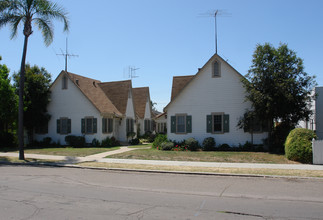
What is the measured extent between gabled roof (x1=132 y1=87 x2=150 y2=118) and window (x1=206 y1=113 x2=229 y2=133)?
13391mm

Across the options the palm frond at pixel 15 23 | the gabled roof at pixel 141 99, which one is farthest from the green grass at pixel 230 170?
the gabled roof at pixel 141 99

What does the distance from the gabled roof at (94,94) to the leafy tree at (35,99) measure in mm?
2339

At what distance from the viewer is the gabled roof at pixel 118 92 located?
2798 cm

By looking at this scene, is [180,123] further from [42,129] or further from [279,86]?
[42,129]

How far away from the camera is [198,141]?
21.0 meters

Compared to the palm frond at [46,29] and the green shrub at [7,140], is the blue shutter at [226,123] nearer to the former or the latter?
the palm frond at [46,29]

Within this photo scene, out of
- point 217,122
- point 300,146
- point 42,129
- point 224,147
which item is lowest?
point 224,147

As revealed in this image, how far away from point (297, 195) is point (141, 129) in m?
26.3

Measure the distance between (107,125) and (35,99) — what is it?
6816 millimetres

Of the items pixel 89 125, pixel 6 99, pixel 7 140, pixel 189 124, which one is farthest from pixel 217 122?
pixel 7 140

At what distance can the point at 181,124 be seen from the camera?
21672mm

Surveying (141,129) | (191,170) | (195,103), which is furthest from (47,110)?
(191,170)

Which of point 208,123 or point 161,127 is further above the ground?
point 208,123

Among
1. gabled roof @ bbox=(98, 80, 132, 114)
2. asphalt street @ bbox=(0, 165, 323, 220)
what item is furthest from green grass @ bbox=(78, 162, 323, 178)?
gabled roof @ bbox=(98, 80, 132, 114)
